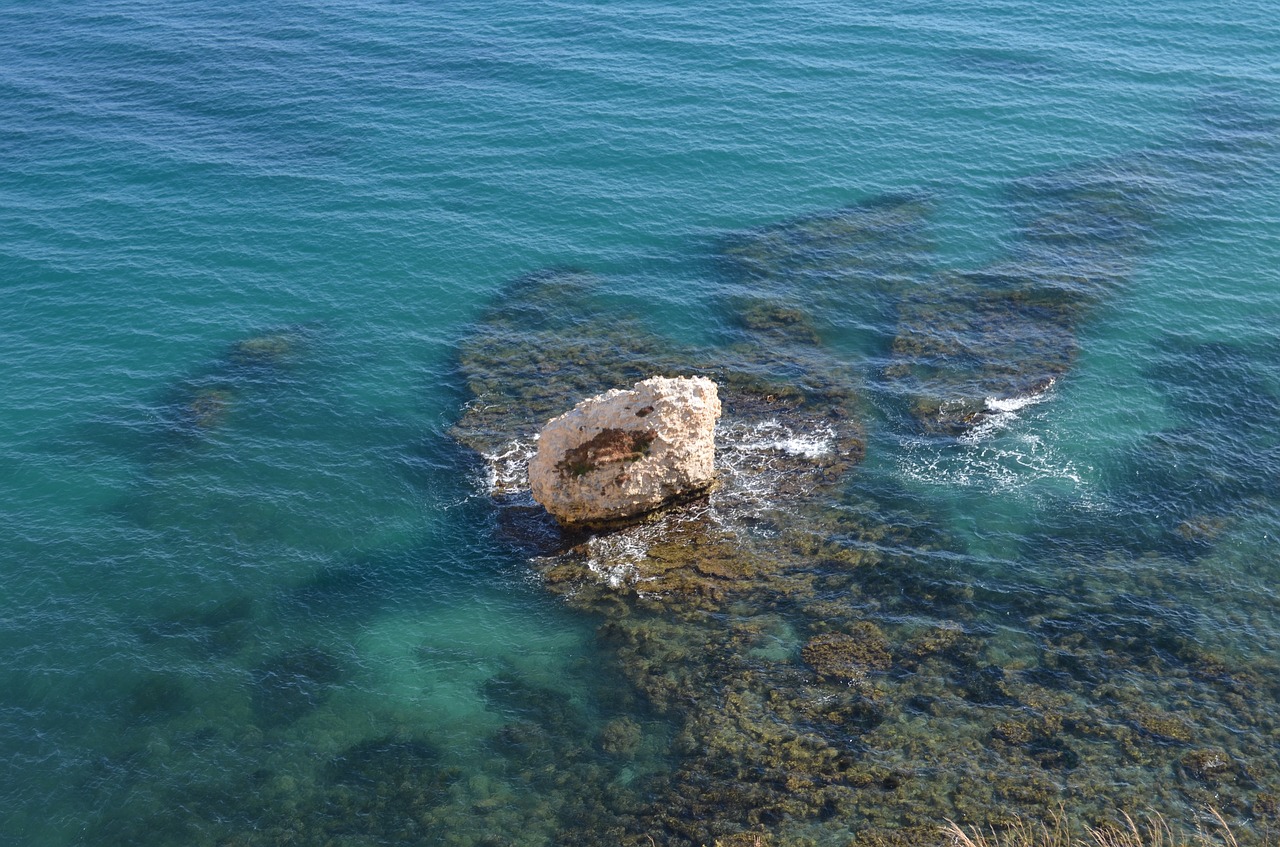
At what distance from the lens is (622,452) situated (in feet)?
207

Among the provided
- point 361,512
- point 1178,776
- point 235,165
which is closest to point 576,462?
point 361,512

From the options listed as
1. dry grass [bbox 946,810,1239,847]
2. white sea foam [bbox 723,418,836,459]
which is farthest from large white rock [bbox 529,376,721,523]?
dry grass [bbox 946,810,1239,847]

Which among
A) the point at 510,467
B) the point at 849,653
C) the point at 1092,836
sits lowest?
the point at 849,653

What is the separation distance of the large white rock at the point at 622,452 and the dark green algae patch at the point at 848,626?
A: 224 cm

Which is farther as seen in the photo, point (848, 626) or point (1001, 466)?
point (1001, 466)

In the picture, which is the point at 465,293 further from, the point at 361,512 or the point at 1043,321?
the point at 1043,321

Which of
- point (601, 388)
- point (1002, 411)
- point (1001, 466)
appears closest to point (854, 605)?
point (1001, 466)

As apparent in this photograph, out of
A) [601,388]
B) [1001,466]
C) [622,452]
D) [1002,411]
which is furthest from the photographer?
[601,388]

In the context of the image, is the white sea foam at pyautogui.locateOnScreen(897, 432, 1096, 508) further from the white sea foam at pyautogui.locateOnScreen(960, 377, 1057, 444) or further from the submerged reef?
the submerged reef

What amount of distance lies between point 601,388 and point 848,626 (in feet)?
88.1

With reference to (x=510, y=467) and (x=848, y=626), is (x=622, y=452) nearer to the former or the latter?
(x=510, y=467)

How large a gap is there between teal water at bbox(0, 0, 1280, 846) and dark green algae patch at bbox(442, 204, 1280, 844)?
29cm

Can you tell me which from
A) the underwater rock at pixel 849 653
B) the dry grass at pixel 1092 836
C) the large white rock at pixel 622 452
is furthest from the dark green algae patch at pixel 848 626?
the large white rock at pixel 622 452

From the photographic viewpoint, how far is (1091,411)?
7269cm
